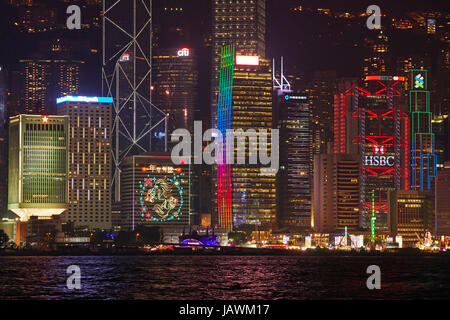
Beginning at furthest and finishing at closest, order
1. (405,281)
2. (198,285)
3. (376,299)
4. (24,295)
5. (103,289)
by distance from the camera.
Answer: (405,281), (198,285), (103,289), (24,295), (376,299)

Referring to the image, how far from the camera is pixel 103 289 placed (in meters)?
128

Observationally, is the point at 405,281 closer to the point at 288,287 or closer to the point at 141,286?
the point at 288,287

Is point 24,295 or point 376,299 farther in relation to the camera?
point 24,295

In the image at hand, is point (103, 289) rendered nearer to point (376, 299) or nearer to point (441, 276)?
point (376, 299)
